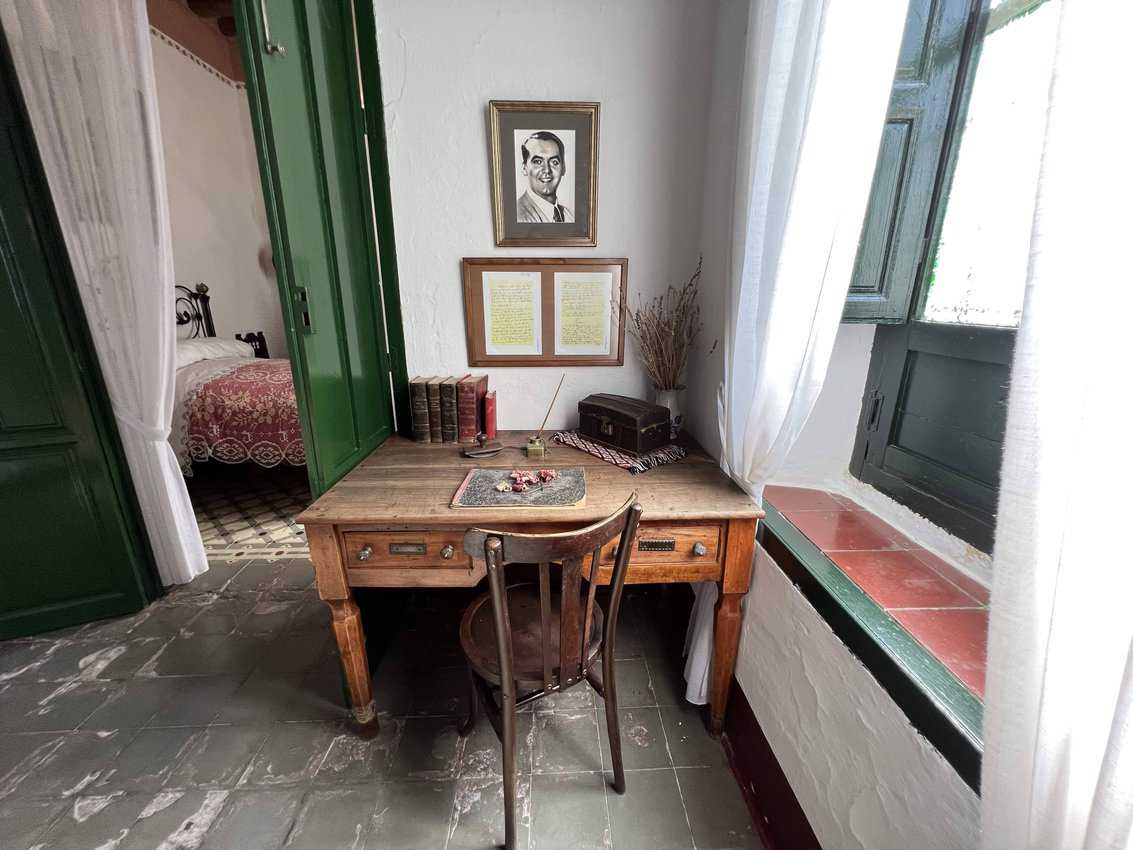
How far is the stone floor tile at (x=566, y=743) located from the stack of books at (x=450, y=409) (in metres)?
1.06

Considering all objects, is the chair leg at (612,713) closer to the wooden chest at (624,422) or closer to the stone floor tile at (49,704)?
the wooden chest at (624,422)

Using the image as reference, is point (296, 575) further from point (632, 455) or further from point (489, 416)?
point (632, 455)

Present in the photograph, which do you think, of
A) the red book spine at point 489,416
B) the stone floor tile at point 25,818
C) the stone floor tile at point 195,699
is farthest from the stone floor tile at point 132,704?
the red book spine at point 489,416

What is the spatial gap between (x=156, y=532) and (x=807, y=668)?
2.72 m

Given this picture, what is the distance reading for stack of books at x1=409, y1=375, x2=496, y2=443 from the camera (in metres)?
1.74

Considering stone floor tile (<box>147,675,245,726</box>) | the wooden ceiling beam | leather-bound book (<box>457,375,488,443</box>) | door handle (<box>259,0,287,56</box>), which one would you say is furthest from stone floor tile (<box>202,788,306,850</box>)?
the wooden ceiling beam

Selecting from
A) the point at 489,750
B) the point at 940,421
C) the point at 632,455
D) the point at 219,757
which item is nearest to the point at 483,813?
the point at 489,750

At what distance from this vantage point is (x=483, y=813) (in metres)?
1.22

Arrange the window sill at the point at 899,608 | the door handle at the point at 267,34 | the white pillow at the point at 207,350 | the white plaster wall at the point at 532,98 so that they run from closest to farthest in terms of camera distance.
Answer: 1. the window sill at the point at 899,608
2. the door handle at the point at 267,34
3. the white plaster wall at the point at 532,98
4. the white pillow at the point at 207,350

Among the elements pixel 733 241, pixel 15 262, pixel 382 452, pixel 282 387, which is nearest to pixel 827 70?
pixel 733 241

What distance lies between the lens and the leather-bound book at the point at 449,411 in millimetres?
1732

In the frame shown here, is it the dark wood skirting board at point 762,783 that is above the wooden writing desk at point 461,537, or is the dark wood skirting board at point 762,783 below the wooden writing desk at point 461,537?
below

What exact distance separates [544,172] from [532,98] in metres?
0.26

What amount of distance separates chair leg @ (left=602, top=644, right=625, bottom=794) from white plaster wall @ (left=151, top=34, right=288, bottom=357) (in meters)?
3.98
